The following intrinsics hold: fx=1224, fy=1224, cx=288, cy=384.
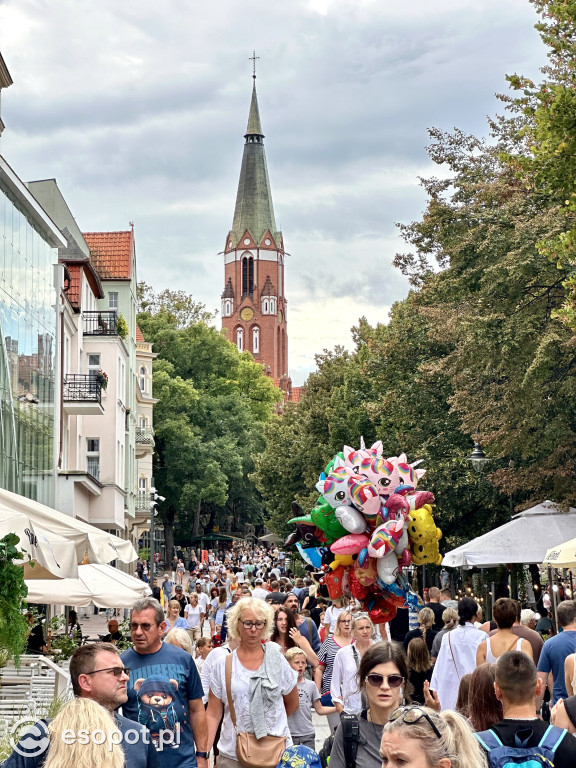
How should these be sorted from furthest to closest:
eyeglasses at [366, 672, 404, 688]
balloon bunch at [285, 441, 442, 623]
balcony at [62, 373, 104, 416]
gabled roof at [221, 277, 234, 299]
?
gabled roof at [221, 277, 234, 299], balcony at [62, 373, 104, 416], balloon bunch at [285, 441, 442, 623], eyeglasses at [366, 672, 404, 688]

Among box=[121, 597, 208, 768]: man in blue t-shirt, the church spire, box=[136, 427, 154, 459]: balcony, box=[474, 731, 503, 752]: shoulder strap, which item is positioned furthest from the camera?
the church spire

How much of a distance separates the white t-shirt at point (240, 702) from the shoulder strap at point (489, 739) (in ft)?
7.18

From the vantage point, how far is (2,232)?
27688 millimetres

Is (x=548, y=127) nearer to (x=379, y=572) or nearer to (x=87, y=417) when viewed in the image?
(x=379, y=572)

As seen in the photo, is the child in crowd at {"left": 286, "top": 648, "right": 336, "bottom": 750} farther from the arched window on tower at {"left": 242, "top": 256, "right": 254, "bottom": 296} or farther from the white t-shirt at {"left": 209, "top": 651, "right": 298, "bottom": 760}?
the arched window on tower at {"left": 242, "top": 256, "right": 254, "bottom": 296}

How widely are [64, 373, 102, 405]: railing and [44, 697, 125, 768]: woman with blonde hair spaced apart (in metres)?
35.6

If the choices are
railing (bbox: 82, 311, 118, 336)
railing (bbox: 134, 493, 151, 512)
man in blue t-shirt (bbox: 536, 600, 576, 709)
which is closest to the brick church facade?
railing (bbox: 134, 493, 151, 512)

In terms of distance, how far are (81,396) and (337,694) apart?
30733mm

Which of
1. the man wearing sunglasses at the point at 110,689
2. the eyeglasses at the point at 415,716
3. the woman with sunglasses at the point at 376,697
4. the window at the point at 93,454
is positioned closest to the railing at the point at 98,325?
the window at the point at 93,454

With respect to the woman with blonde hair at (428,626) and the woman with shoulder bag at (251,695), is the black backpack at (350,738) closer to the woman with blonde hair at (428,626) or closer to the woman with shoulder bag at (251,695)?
the woman with shoulder bag at (251,695)

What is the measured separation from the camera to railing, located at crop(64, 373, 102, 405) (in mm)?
39531

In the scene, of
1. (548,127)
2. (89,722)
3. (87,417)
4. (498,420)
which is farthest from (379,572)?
(87,417)

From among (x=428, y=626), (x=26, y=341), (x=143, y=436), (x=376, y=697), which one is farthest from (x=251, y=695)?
(x=143, y=436)

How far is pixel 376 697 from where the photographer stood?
6059 mm
